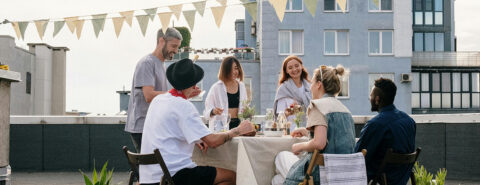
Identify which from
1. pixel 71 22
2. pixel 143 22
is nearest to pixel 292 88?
pixel 143 22

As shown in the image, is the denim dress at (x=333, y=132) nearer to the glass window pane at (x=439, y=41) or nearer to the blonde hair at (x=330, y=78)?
the blonde hair at (x=330, y=78)

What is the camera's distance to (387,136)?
4191 millimetres

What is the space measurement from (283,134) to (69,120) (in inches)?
234

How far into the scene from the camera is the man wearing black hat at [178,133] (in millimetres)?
3795

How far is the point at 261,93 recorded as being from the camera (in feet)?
87.5

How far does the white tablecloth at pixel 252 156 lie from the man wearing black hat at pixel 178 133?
226 millimetres

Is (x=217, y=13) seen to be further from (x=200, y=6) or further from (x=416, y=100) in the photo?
(x=416, y=100)

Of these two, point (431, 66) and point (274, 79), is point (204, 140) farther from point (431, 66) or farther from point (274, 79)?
point (431, 66)

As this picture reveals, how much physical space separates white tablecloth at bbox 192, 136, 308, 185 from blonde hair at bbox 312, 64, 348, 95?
1.61ft

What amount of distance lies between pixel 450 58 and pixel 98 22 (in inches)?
1089

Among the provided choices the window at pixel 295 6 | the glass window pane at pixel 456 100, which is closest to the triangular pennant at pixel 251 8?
the window at pixel 295 6

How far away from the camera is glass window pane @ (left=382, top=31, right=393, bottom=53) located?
89.7 feet

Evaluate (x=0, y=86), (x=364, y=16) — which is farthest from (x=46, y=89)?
(x=0, y=86)

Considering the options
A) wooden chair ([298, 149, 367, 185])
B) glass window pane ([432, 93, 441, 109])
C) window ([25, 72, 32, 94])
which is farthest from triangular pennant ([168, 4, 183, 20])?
window ([25, 72, 32, 94])
